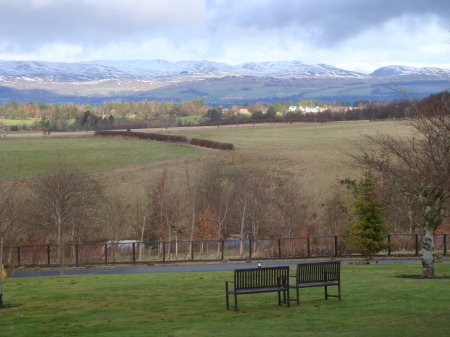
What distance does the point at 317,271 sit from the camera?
16.0m

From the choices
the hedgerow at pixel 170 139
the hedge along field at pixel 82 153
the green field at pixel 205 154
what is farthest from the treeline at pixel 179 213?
the hedgerow at pixel 170 139

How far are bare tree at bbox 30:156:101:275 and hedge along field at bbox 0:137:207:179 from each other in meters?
23.4

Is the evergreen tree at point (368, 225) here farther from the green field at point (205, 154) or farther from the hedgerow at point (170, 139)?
the hedgerow at point (170, 139)

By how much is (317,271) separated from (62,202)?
90.2ft

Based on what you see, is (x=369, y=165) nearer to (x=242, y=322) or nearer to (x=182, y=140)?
(x=242, y=322)

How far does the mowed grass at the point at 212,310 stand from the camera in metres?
12.4

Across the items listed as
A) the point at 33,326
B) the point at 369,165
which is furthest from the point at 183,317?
the point at 369,165

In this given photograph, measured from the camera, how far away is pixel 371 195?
29.6 m

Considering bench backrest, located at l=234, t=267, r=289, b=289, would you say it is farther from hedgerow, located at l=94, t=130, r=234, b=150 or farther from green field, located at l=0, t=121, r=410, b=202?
hedgerow, located at l=94, t=130, r=234, b=150

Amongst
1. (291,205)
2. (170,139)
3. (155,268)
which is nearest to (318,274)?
(155,268)

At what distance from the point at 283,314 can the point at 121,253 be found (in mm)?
25071

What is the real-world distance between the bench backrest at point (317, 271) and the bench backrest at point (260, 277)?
1.39 feet

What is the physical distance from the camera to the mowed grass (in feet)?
40.7

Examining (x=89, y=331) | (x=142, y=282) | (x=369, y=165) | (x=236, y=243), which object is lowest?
(x=236, y=243)
